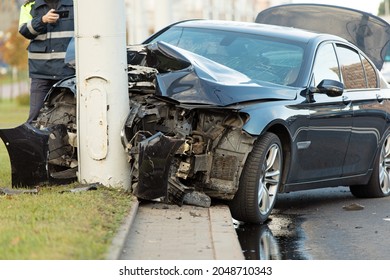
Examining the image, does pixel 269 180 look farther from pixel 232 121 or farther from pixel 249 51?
pixel 249 51

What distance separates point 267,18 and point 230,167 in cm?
592

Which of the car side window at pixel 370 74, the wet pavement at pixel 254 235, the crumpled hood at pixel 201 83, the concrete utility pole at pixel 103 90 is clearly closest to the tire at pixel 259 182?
the wet pavement at pixel 254 235

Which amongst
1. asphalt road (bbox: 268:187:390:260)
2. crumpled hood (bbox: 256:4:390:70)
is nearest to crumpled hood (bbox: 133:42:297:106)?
asphalt road (bbox: 268:187:390:260)

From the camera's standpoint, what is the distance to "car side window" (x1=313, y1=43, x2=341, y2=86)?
10.2 meters

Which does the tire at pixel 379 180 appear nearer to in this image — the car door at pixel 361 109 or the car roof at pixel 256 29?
the car door at pixel 361 109

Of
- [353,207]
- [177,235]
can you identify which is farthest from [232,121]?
[353,207]

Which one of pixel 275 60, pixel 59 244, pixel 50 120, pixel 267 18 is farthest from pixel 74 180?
pixel 267 18

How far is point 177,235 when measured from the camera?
7535mm

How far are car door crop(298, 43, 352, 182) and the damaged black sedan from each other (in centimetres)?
1

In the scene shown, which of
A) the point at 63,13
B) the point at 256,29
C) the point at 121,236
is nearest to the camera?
the point at 121,236

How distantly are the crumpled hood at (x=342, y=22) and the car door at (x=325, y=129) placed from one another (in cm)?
317

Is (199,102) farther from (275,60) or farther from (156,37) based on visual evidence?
(156,37)

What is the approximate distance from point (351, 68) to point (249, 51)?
1.41m

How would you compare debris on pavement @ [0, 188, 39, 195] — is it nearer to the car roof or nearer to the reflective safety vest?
the reflective safety vest
